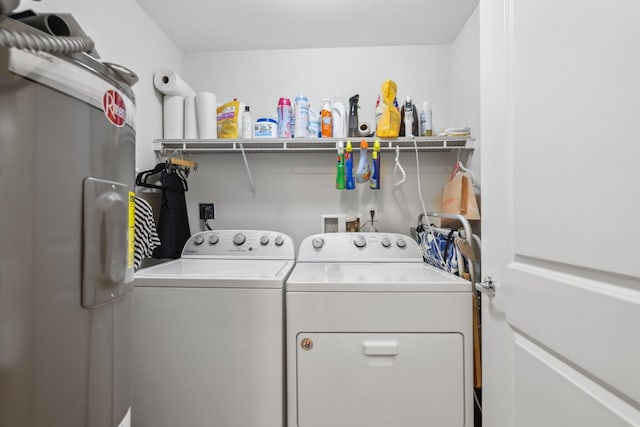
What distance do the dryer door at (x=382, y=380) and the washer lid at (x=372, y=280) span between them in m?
0.18

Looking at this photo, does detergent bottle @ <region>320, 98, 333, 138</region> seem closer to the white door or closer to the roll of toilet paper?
the roll of toilet paper

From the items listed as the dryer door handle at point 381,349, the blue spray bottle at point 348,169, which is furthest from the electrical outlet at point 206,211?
the dryer door handle at point 381,349

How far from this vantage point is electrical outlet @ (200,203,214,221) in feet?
6.56

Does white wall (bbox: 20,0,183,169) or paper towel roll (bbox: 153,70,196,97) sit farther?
paper towel roll (bbox: 153,70,196,97)

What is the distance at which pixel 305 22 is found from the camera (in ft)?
5.78

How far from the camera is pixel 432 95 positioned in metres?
2.00

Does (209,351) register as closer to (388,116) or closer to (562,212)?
(562,212)

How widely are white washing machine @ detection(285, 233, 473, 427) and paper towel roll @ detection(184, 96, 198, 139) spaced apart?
1.28 meters

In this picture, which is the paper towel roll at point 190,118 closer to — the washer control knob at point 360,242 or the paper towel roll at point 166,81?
the paper towel roll at point 166,81

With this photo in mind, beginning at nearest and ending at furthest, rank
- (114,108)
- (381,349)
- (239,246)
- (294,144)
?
(114,108) < (381,349) < (239,246) < (294,144)

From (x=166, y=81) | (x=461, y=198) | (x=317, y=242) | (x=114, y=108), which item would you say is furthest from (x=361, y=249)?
(x=166, y=81)

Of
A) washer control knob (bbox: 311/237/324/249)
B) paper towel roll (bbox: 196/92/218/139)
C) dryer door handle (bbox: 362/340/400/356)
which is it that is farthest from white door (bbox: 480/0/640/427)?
paper towel roll (bbox: 196/92/218/139)

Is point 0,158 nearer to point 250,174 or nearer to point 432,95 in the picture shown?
point 250,174

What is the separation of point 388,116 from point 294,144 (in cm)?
61
